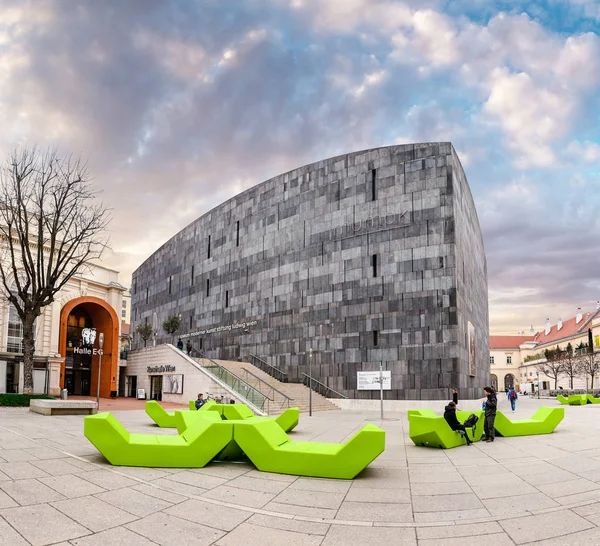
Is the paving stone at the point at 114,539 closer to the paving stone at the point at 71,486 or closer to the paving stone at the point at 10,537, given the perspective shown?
the paving stone at the point at 10,537

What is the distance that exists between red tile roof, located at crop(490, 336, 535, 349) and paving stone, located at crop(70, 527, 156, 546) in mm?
139595

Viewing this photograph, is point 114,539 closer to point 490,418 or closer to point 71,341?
point 490,418

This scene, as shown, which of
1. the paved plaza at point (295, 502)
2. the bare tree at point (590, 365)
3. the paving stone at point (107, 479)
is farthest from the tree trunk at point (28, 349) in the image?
the bare tree at point (590, 365)

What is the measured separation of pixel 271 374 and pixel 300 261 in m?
10.2

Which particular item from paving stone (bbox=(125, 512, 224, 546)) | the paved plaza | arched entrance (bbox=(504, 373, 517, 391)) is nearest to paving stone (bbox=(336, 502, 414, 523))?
the paved plaza

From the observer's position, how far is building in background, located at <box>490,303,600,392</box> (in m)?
106

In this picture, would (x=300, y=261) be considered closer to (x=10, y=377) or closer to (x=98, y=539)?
(x=10, y=377)

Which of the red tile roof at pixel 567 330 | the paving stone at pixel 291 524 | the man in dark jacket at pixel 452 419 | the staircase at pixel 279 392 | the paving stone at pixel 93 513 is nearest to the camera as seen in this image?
the paving stone at pixel 93 513

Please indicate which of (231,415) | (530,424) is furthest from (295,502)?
(530,424)

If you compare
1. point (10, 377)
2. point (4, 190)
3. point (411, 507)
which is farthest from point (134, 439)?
point (10, 377)

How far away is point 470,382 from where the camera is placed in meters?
41.7

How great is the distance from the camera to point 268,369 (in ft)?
150

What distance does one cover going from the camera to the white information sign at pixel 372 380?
36969mm

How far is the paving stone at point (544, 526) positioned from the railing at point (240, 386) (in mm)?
23512
